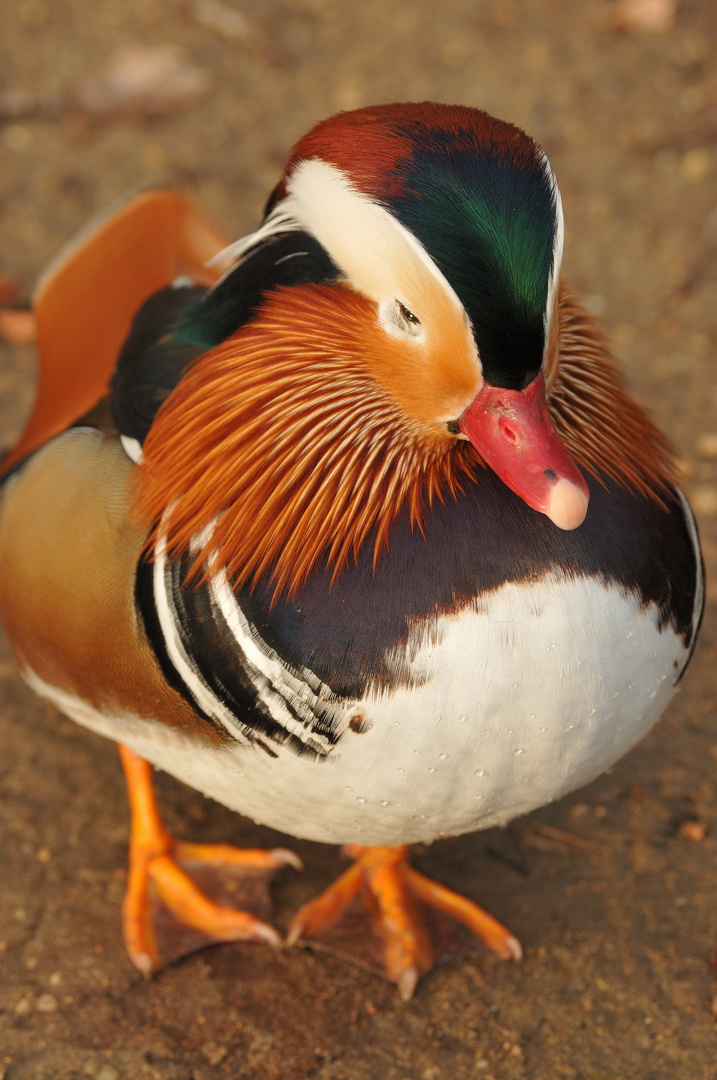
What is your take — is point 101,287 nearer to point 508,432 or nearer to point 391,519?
point 391,519

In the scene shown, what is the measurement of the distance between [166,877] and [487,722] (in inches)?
38.2

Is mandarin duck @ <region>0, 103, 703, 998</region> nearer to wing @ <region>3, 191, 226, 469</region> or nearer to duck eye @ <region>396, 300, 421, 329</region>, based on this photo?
duck eye @ <region>396, 300, 421, 329</region>

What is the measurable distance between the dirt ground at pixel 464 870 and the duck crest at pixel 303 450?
2.24ft

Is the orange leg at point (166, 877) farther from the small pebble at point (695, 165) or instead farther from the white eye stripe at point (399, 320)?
the small pebble at point (695, 165)

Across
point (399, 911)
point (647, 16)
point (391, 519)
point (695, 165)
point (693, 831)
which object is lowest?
point (399, 911)

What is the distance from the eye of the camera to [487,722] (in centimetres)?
139

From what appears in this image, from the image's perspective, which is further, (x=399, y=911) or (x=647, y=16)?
(x=647, y=16)

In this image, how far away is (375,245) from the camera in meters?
1.25

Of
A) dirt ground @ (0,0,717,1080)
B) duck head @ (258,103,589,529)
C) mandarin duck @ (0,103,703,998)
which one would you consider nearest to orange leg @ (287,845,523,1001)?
dirt ground @ (0,0,717,1080)

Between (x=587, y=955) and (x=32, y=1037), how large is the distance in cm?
102

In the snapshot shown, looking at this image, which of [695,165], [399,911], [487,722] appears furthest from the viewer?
[695,165]

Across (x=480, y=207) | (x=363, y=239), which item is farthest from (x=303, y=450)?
(x=480, y=207)

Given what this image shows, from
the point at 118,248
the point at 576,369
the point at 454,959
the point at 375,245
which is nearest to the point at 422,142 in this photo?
the point at 375,245

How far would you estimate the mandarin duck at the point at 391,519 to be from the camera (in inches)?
49.4
